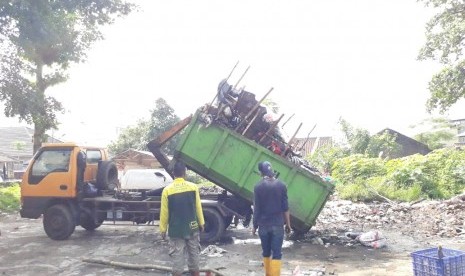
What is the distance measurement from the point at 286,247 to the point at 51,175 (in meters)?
5.28

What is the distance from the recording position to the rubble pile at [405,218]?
10094 mm

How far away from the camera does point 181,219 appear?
552cm

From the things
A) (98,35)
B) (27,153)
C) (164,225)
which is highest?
(98,35)

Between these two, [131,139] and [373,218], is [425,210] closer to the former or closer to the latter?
[373,218]

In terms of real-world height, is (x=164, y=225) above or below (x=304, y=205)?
below

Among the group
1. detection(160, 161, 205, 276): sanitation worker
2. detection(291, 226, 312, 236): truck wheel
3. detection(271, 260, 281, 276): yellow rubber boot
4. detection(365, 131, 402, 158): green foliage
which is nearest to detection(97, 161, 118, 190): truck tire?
detection(291, 226, 312, 236): truck wheel

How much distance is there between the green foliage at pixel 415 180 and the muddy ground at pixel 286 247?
3000 mm

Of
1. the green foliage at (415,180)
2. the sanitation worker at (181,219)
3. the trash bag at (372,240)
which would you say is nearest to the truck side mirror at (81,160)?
the sanitation worker at (181,219)

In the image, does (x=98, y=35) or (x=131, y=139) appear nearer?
(x=98, y=35)

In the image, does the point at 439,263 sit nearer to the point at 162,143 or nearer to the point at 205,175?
the point at 205,175

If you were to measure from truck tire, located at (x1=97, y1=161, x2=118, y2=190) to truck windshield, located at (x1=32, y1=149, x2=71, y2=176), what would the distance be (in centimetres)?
81

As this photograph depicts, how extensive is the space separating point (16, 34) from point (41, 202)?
198 inches

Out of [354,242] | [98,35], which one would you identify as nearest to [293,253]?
[354,242]

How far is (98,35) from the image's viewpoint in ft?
68.3
